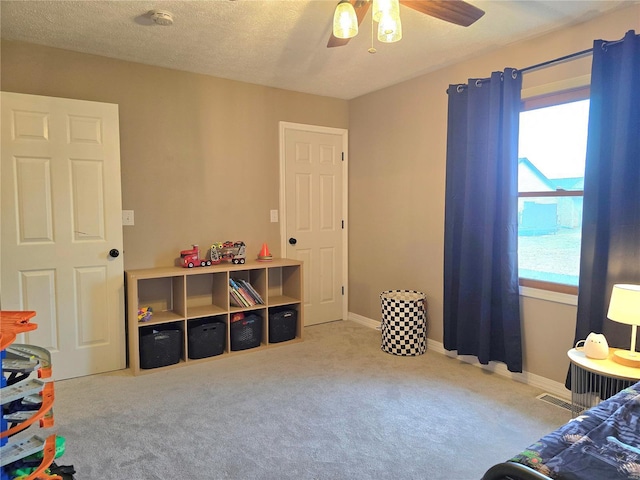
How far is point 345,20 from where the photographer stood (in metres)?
1.97

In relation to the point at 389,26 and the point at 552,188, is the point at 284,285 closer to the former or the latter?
the point at 552,188

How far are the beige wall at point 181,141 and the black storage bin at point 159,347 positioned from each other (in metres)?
0.62

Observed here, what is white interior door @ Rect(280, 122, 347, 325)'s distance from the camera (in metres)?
4.42

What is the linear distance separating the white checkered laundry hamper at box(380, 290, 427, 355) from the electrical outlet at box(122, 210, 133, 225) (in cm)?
229

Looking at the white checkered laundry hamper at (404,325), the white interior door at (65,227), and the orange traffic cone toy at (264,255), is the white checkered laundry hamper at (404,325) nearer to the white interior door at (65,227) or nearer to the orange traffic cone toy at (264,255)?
the orange traffic cone toy at (264,255)

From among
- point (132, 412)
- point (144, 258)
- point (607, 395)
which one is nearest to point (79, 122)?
point (144, 258)

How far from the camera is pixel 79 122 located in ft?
10.4

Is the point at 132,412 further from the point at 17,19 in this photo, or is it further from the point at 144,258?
the point at 17,19

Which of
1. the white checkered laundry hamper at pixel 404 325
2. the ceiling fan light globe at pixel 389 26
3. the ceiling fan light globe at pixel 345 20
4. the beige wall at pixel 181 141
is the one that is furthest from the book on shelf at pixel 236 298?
Result: the ceiling fan light globe at pixel 389 26

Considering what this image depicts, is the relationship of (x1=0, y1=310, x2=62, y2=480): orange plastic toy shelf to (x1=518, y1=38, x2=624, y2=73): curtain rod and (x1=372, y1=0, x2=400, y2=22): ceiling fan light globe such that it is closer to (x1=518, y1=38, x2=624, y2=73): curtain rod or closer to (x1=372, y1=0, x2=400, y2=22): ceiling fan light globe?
(x1=372, y1=0, x2=400, y2=22): ceiling fan light globe

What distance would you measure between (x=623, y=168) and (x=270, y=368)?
2762mm

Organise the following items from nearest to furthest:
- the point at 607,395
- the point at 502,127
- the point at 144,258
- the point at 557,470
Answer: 1. the point at 557,470
2. the point at 607,395
3. the point at 502,127
4. the point at 144,258

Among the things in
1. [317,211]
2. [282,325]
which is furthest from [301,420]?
[317,211]

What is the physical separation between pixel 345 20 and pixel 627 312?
1989 mm
